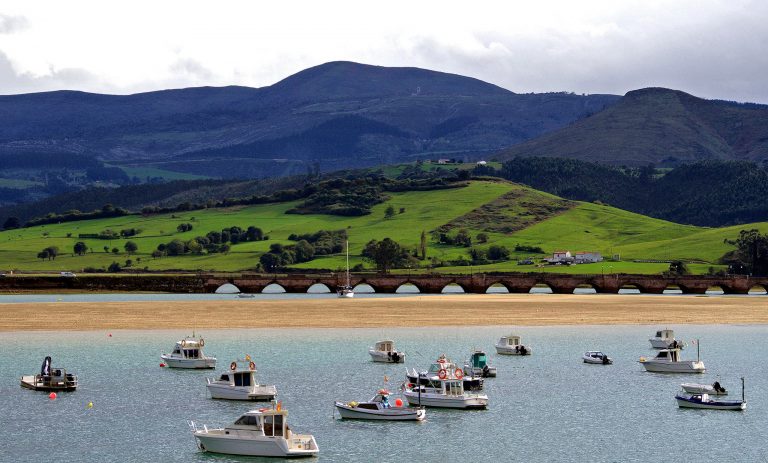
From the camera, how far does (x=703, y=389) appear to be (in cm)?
7731

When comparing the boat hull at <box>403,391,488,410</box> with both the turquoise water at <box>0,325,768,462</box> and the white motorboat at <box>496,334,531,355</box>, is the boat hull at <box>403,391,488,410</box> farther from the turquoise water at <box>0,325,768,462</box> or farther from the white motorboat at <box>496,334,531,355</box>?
the white motorboat at <box>496,334,531,355</box>

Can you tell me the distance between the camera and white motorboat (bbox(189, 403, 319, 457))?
193 feet

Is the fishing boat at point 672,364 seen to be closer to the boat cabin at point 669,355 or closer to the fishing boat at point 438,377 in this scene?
the boat cabin at point 669,355

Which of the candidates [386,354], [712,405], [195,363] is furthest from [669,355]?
[195,363]

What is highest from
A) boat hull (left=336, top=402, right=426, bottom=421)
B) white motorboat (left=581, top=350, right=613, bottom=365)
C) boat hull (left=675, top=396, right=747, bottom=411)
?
white motorboat (left=581, top=350, right=613, bottom=365)

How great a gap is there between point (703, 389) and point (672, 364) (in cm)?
1477

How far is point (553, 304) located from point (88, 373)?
309 ft

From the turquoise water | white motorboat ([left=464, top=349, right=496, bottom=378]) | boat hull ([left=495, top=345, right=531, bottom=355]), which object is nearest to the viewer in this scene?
the turquoise water

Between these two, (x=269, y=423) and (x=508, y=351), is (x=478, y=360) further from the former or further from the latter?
(x=269, y=423)

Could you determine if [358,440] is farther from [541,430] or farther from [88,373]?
[88,373]

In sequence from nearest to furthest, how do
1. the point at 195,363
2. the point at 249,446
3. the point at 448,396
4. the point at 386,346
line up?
the point at 249,446
the point at 448,396
the point at 195,363
the point at 386,346

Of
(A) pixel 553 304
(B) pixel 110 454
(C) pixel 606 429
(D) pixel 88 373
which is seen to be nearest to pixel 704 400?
(C) pixel 606 429

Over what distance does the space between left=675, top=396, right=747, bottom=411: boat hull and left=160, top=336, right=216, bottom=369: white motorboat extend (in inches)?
1450

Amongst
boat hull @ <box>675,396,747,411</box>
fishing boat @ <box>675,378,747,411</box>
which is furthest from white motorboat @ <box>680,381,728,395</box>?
boat hull @ <box>675,396,747,411</box>
